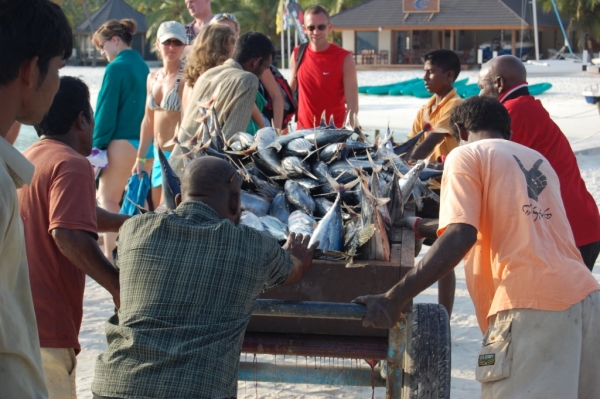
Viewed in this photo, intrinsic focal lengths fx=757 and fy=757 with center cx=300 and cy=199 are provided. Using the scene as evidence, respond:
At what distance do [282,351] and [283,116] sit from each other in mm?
3938

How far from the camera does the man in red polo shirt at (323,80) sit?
718 centimetres

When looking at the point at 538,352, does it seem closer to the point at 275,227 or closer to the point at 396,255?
the point at 396,255

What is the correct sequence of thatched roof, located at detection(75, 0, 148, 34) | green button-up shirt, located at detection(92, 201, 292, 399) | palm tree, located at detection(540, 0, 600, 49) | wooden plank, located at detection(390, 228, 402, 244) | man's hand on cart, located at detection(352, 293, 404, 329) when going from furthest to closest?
thatched roof, located at detection(75, 0, 148, 34)
palm tree, located at detection(540, 0, 600, 49)
wooden plank, located at detection(390, 228, 402, 244)
man's hand on cart, located at detection(352, 293, 404, 329)
green button-up shirt, located at detection(92, 201, 292, 399)

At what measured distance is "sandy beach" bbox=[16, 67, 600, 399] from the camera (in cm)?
468

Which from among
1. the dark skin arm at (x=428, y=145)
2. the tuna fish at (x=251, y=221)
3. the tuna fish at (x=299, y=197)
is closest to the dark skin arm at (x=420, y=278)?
the tuna fish at (x=251, y=221)

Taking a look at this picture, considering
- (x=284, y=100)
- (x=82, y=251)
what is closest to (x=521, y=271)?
(x=82, y=251)

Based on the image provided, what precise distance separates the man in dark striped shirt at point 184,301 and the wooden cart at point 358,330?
1.43 ft

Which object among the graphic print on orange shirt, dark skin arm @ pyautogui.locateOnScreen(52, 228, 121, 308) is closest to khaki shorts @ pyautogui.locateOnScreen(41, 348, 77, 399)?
Answer: dark skin arm @ pyautogui.locateOnScreen(52, 228, 121, 308)

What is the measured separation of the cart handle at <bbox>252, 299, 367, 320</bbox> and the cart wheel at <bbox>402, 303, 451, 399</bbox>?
339 millimetres

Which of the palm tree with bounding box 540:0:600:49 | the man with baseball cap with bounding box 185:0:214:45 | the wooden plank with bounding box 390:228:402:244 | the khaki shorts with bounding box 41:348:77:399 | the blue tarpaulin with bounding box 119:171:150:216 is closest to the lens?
the khaki shorts with bounding box 41:348:77:399

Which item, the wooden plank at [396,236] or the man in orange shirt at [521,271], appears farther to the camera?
the wooden plank at [396,236]

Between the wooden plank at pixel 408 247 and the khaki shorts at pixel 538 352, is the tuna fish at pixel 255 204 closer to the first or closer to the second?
the wooden plank at pixel 408 247

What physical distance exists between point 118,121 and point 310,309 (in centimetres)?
430

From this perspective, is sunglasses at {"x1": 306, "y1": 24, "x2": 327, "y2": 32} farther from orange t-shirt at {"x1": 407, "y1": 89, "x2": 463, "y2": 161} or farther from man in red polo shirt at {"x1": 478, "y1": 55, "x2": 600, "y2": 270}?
man in red polo shirt at {"x1": 478, "y1": 55, "x2": 600, "y2": 270}
